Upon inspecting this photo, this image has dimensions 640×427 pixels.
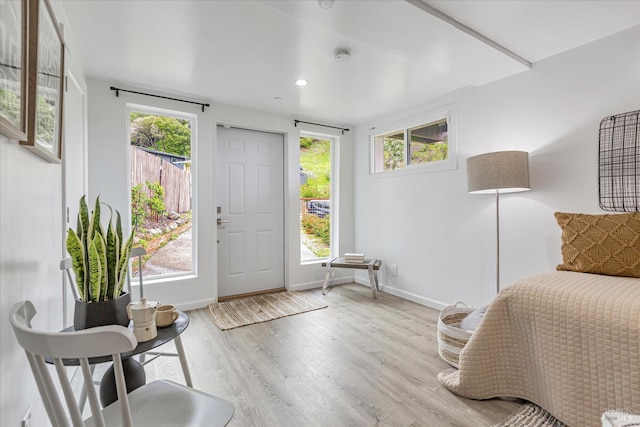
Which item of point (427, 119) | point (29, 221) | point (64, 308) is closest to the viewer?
point (29, 221)

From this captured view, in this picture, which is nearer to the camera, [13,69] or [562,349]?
[13,69]

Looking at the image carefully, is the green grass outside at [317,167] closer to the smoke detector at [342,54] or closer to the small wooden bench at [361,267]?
the small wooden bench at [361,267]

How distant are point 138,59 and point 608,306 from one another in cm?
334

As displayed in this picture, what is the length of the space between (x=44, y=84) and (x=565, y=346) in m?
2.58

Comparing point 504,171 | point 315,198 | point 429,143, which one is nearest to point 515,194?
point 504,171

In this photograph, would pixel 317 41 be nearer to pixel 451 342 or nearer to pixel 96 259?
pixel 96 259

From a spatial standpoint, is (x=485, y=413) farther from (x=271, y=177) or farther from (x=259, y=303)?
(x=271, y=177)

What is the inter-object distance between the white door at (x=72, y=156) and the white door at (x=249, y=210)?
1358 mm

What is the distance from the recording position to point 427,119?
135 inches

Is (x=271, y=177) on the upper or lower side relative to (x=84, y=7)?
lower

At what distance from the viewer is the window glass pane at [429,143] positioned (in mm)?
3291

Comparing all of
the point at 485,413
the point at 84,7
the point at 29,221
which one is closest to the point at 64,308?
the point at 29,221

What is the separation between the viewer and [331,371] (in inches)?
82.8

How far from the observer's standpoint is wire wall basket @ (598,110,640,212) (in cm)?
195
